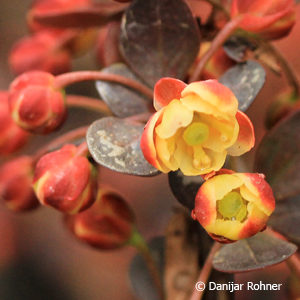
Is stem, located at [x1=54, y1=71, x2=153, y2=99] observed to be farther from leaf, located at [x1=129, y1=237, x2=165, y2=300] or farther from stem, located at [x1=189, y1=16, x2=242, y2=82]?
leaf, located at [x1=129, y1=237, x2=165, y2=300]

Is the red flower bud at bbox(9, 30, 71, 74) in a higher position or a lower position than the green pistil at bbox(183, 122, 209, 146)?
lower

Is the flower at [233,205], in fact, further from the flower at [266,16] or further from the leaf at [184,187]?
the flower at [266,16]

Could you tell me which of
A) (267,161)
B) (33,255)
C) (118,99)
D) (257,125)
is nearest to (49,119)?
(118,99)

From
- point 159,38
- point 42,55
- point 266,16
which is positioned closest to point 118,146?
point 159,38

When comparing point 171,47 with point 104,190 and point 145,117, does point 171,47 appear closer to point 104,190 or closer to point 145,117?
point 145,117

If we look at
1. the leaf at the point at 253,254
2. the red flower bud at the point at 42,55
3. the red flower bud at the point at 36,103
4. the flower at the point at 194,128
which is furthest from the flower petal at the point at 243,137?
the red flower bud at the point at 42,55

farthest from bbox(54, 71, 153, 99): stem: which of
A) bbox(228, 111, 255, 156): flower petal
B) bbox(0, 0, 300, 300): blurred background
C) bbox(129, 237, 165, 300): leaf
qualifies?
bbox(0, 0, 300, 300): blurred background
